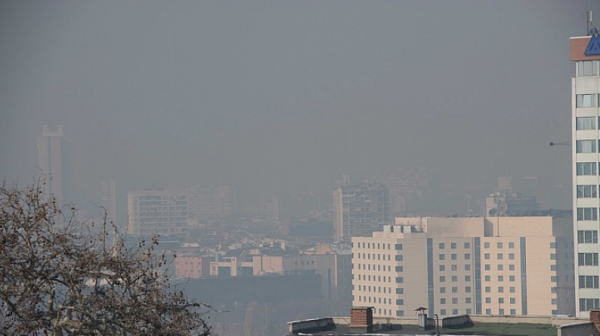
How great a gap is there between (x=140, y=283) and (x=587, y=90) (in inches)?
2495

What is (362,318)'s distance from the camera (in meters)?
42.9

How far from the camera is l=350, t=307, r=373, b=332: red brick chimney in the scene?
42656 millimetres

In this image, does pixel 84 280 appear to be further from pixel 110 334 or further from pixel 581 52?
pixel 581 52

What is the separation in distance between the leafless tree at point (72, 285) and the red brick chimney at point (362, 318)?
84.2 feet

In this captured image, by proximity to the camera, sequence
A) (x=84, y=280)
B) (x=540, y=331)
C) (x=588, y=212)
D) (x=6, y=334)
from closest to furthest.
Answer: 1. (x=6, y=334)
2. (x=84, y=280)
3. (x=540, y=331)
4. (x=588, y=212)

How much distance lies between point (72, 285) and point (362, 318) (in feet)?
→ 90.1

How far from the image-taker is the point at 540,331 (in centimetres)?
4169

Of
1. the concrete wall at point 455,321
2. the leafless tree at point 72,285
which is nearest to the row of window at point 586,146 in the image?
the concrete wall at point 455,321

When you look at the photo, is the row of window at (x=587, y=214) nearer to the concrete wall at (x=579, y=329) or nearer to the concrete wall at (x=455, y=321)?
the concrete wall at (x=455, y=321)

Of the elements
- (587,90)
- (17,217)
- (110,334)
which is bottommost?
(110,334)

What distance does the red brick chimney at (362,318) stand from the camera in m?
42.7

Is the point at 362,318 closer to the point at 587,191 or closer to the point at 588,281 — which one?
the point at 588,281

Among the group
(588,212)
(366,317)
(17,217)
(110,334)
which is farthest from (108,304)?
(588,212)

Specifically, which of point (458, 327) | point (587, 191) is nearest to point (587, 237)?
point (587, 191)
